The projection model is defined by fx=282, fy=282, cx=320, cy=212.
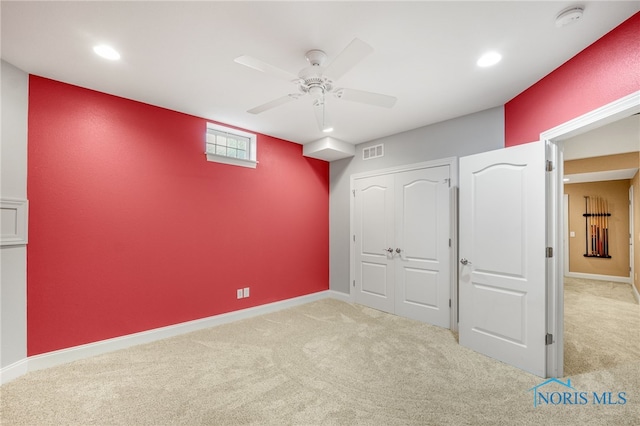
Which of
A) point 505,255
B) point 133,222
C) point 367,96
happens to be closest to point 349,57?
point 367,96

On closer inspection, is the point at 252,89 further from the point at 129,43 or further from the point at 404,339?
the point at 404,339

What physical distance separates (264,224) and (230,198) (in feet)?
2.20

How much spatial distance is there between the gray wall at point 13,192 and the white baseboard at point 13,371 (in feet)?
0.10

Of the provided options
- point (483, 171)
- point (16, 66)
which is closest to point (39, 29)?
point (16, 66)

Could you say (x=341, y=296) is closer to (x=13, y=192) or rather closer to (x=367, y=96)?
(x=367, y=96)

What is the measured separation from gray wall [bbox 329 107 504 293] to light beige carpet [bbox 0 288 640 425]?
2.02 meters

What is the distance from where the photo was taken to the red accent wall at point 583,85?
1800mm

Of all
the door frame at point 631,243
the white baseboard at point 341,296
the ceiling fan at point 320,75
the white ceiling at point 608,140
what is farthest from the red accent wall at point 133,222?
the door frame at point 631,243

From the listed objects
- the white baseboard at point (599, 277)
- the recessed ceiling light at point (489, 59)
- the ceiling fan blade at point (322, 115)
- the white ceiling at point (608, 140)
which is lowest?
the white baseboard at point (599, 277)

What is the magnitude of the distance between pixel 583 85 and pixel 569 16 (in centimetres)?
65

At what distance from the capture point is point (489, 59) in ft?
7.64

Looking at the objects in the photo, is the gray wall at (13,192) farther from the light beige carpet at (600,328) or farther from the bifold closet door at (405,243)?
the light beige carpet at (600,328)

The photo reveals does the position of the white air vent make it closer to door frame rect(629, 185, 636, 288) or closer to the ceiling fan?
the ceiling fan

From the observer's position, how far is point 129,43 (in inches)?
83.2
